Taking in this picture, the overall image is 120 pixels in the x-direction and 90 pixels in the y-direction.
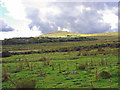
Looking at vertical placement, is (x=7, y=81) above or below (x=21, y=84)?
below

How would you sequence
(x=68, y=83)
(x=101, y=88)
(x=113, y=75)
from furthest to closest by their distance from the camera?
(x=113, y=75)
(x=68, y=83)
(x=101, y=88)

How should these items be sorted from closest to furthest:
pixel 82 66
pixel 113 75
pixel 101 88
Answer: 1. pixel 101 88
2. pixel 113 75
3. pixel 82 66

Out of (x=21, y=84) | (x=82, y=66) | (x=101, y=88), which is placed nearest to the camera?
(x=21, y=84)

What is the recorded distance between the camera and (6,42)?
323ft

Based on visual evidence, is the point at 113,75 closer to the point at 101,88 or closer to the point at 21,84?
the point at 101,88

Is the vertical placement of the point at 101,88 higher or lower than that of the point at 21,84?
lower

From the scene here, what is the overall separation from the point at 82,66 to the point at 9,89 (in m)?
7.78

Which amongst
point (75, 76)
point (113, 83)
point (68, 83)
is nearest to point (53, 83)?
point (68, 83)

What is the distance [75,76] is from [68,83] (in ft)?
6.50

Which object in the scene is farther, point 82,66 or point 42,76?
point 82,66

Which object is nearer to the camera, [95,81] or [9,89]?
[9,89]

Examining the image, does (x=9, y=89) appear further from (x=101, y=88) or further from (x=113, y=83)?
(x=113, y=83)

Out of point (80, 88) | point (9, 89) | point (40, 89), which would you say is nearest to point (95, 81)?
point (80, 88)

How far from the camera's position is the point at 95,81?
10.5 m
